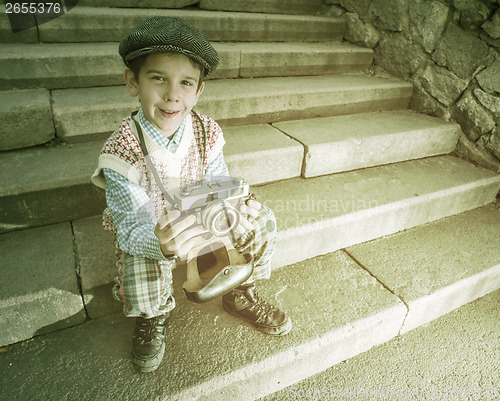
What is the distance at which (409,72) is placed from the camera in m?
2.82

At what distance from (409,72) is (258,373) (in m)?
2.70

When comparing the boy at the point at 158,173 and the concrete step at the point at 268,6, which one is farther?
the concrete step at the point at 268,6

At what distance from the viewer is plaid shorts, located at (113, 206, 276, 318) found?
130 centimetres

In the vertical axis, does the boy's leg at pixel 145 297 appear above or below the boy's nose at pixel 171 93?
below

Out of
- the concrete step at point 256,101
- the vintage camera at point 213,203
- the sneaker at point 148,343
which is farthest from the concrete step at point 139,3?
the sneaker at point 148,343

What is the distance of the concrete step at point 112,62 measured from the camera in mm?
2035

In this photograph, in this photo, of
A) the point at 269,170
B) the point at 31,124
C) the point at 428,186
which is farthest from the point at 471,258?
the point at 31,124

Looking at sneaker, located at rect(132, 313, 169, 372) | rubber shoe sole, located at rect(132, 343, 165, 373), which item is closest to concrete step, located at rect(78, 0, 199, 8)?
sneaker, located at rect(132, 313, 169, 372)

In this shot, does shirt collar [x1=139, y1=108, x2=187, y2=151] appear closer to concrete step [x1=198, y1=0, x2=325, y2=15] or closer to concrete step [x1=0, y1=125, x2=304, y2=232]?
concrete step [x1=0, y1=125, x2=304, y2=232]

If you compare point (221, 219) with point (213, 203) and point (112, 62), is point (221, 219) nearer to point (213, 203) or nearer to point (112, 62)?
point (213, 203)

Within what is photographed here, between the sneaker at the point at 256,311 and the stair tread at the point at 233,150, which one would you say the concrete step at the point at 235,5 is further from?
the sneaker at the point at 256,311

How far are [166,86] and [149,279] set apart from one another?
2.47 feet

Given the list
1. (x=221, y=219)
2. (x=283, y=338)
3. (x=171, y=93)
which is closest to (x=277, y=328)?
(x=283, y=338)

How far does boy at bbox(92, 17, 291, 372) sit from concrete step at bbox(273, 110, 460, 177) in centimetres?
89
